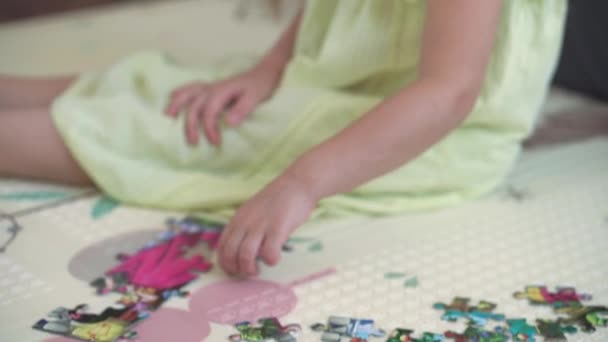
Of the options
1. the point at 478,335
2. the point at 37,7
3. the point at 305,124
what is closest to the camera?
the point at 478,335

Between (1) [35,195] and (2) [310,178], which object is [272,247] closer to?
(2) [310,178]

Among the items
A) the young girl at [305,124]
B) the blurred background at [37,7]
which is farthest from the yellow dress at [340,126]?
the blurred background at [37,7]

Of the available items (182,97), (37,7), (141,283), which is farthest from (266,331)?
(37,7)

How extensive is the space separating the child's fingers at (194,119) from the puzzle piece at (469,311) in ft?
1.07

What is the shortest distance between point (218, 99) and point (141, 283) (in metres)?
0.26

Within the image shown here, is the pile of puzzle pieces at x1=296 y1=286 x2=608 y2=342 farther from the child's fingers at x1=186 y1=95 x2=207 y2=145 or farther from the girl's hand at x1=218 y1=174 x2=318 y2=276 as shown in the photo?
the child's fingers at x1=186 y1=95 x2=207 y2=145

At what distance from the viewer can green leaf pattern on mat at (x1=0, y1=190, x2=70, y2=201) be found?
83 cm

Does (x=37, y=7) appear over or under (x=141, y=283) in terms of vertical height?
over

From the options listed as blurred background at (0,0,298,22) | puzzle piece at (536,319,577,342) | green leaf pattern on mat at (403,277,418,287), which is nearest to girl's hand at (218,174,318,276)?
green leaf pattern on mat at (403,277,418,287)

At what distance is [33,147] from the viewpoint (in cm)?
83

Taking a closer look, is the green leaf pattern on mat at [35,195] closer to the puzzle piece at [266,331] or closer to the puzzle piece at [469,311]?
the puzzle piece at [266,331]

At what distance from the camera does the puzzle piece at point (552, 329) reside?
60 centimetres

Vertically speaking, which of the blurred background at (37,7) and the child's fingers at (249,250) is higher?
the blurred background at (37,7)

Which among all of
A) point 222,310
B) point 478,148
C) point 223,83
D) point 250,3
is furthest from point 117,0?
point 222,310
